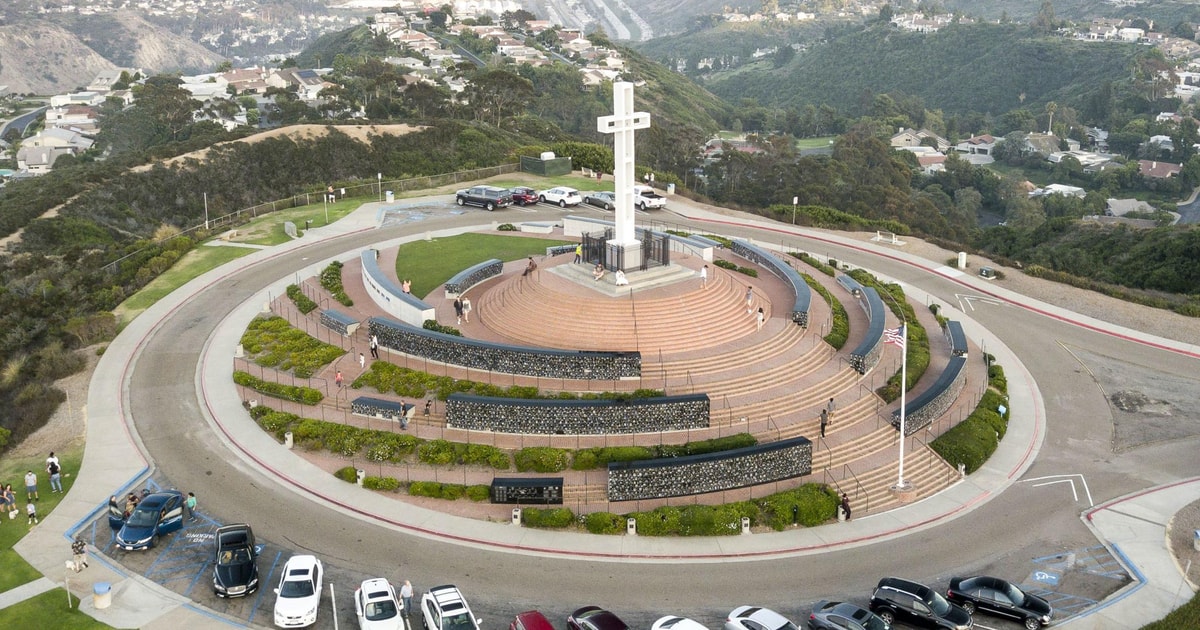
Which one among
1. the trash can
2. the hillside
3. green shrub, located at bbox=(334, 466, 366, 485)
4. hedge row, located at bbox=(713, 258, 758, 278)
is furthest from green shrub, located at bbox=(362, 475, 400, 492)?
the hillside

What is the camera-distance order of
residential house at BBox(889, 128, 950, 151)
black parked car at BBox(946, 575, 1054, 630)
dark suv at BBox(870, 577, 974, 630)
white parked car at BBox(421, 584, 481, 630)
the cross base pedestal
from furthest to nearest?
1. residential house at BBox(889, 128, 950, 151)
2. the cross base pedestal
3. black parked car at BBox(946, 575, 1054, 630)
4. dark suv at BBox(870, 577, 974, 630)
5. white parked car at BBox(421, 584, 481, 630)

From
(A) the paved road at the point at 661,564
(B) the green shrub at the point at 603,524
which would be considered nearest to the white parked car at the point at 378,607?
(A) the paved road at the point at 661,564

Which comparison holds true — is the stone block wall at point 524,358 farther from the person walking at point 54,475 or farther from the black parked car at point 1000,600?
the black parked car at point 1000,600

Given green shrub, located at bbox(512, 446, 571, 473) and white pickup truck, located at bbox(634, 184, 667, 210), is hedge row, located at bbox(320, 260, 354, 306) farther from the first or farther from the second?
white pickup truck, located at bbox(634, 184, 667, 210)

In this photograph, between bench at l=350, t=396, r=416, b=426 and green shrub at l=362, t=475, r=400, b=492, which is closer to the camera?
green shrub at l=362, t=475, r=400, b=492

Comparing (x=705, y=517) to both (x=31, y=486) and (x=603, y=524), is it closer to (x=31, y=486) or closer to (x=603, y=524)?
(x=603, y=524)

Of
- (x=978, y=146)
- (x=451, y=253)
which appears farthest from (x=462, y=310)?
(x=978, y=146)
